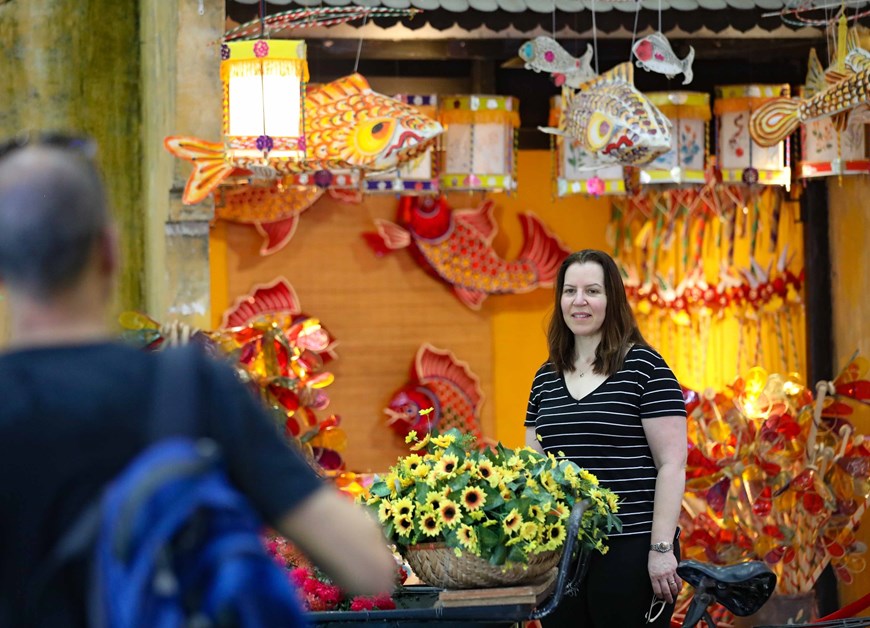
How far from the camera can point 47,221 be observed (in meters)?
1.69

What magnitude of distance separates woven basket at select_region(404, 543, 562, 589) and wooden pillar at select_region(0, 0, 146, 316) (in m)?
4.62

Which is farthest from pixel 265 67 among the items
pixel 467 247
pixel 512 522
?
pixel 512 522

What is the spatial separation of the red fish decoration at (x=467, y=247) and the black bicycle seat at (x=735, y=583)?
3.88 meters

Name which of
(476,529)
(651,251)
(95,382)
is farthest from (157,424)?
(651,251)

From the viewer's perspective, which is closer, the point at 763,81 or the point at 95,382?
the point at 95,382

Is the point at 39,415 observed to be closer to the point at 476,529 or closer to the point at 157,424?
the point at 157,424

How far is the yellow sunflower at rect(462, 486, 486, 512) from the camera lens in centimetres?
342

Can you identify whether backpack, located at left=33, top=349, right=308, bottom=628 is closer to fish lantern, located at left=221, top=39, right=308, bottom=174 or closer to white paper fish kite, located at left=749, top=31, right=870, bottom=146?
fish lantern, located at left=221, top=39, right=308, bottom=174

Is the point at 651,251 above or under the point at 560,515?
above

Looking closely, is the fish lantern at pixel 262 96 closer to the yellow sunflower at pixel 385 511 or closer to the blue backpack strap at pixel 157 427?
the yellow sunflower at pixel 385 511

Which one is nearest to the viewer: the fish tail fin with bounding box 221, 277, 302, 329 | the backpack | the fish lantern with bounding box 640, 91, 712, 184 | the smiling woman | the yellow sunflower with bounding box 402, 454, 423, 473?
the backpack

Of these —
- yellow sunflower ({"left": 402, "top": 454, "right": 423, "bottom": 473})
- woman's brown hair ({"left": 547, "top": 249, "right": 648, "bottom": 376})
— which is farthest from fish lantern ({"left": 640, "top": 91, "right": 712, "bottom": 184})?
yellow sunflower ({"left": 402, "top": 454, "right": 423, "bottom": 473})

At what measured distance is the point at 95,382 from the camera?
66.6 inches

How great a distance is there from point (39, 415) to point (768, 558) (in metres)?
5.17
